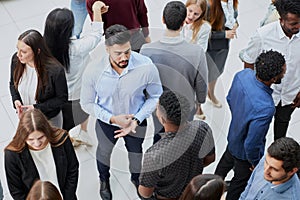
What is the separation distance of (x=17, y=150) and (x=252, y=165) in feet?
4.83

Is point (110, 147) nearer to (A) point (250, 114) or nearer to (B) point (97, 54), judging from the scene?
(B) point (97, 54)

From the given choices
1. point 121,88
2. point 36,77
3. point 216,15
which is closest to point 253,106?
point 121,88

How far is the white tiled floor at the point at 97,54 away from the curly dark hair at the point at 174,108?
876mm

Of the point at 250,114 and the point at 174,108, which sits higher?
the point at 174,108

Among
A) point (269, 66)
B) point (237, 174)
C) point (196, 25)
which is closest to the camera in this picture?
point (269, 66)

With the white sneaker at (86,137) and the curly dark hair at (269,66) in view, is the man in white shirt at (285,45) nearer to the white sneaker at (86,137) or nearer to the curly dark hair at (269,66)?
the curly dark hair at (269,66)

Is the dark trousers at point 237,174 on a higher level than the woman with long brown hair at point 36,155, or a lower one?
lower

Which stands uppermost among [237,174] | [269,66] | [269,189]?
[269,66]

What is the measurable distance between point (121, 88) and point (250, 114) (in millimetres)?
814

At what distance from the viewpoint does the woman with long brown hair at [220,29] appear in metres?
3.83

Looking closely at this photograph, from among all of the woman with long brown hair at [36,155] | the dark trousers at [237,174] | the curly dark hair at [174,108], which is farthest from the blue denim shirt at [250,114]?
the woman with long brown hair at [36,155]

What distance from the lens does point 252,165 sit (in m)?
3.34

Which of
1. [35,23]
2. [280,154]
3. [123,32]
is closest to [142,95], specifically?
[123,32]

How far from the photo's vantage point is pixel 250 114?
306 centimetres
